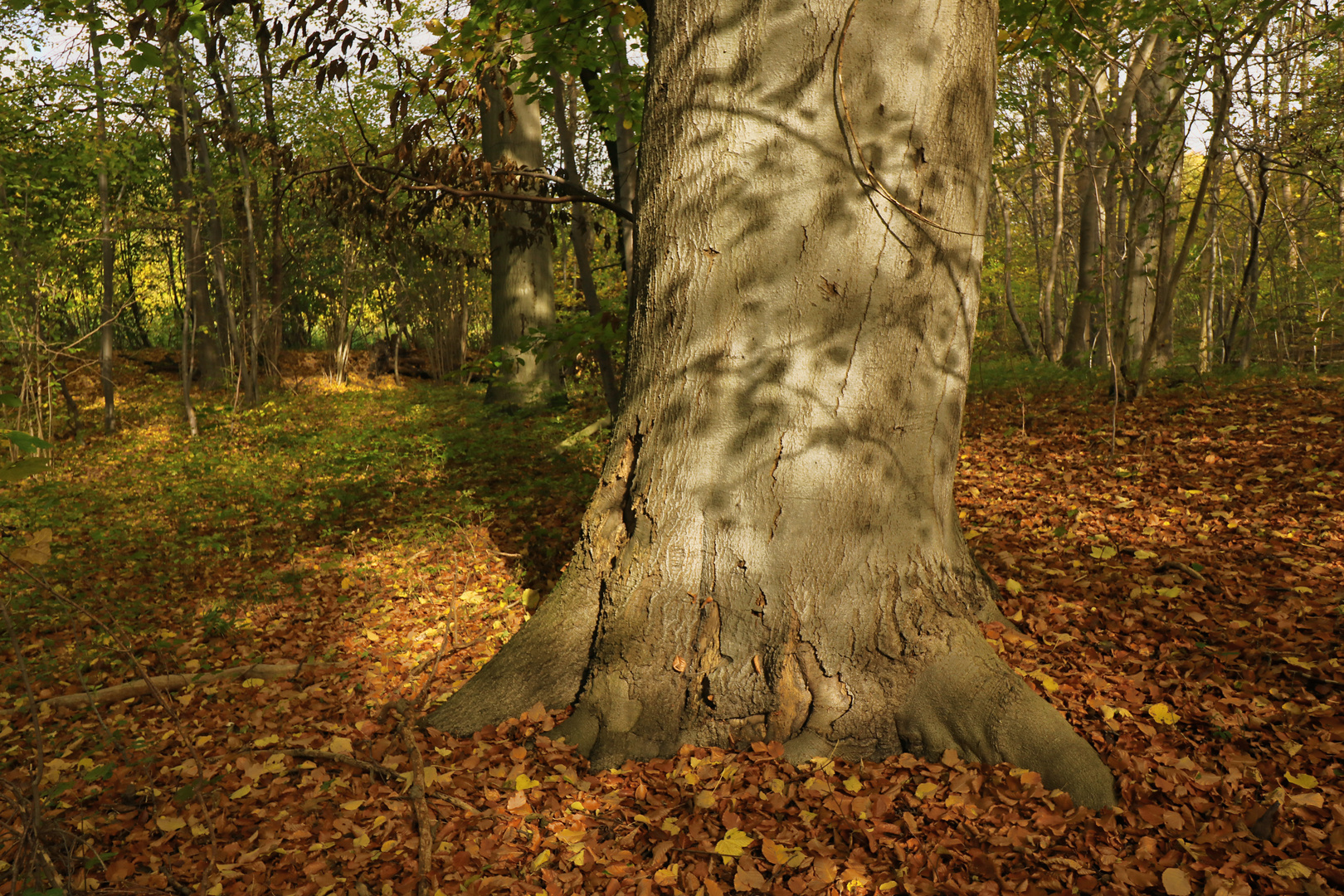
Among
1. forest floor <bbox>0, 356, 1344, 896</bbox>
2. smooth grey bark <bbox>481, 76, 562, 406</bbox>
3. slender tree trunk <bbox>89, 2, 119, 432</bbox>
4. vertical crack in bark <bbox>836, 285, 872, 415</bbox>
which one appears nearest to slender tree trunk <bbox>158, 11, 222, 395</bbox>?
slender tree trunk <bbox>89, 2, 119, 432</bbox>

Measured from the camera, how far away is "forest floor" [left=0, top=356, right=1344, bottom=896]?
1988 mm

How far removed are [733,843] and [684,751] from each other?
1.28ft

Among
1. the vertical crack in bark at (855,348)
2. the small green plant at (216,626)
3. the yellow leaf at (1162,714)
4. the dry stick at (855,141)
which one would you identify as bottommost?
the small green plant at (216,626)

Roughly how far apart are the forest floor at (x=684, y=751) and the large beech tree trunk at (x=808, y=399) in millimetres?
183

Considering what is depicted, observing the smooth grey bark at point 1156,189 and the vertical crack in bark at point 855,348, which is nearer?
the vertical crack in bark at point 855,348

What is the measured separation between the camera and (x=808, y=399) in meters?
2.32

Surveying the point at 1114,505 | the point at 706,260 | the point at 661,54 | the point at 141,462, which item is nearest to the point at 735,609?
the point at 706,260

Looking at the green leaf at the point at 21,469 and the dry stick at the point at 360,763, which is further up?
the green leaf at the point at 21,469

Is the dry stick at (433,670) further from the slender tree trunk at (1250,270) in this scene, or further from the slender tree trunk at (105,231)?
the slender tree trunk at (105,231)

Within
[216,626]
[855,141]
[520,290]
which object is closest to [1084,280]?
[520,290]

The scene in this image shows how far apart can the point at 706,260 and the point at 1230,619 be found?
2392 mm

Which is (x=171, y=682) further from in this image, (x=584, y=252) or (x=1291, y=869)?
(x=1291, y=869)

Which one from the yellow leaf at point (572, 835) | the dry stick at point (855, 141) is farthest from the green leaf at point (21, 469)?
the dry stick at point (855, 141)

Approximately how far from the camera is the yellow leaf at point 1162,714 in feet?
7.62
